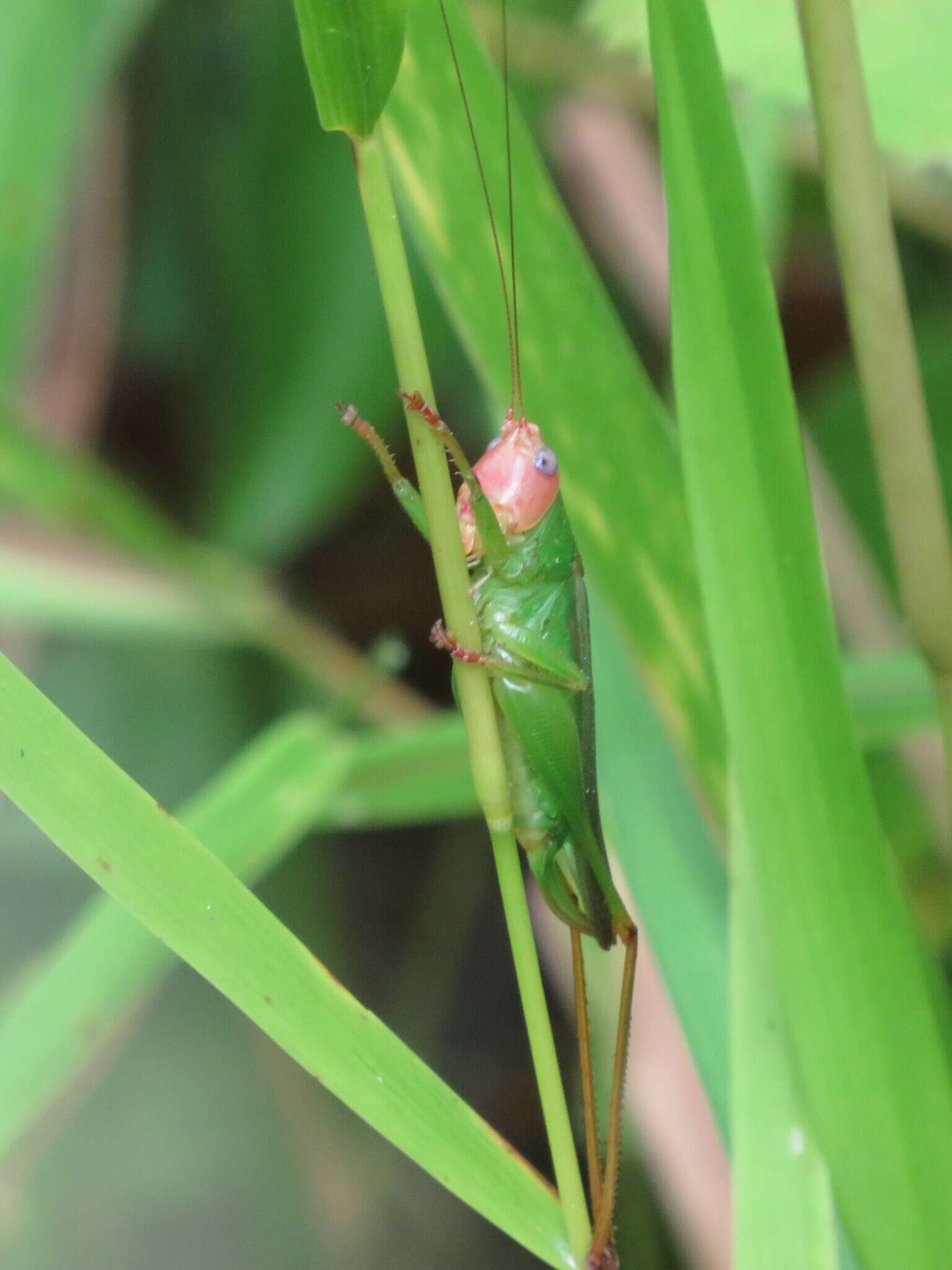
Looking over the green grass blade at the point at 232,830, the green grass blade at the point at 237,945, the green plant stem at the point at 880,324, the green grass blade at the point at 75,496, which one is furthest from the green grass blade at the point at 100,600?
the green plant stem at the point at 880,324

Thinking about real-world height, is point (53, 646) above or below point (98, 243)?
below

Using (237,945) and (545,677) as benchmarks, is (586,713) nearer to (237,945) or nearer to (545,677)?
(545,677)

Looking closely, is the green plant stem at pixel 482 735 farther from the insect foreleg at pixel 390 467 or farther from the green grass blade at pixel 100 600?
the green grass blade at pixel 100 600

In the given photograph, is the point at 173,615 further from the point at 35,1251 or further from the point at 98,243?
the point at 35,1251

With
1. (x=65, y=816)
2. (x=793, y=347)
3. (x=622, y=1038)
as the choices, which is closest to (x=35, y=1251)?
(x=622, y=1038)

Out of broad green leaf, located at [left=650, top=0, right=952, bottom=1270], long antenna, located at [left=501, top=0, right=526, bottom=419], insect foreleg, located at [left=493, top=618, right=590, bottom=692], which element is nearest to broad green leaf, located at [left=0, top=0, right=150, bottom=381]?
long antenna, located at [left=501, top=0, right=526, bottom=419]

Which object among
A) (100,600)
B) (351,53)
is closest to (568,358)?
(351,53)

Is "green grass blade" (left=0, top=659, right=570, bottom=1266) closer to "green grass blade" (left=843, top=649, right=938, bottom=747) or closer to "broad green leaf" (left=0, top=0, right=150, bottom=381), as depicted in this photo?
"green grass blade" (left=843, top=649, right=938, bottom=747)
